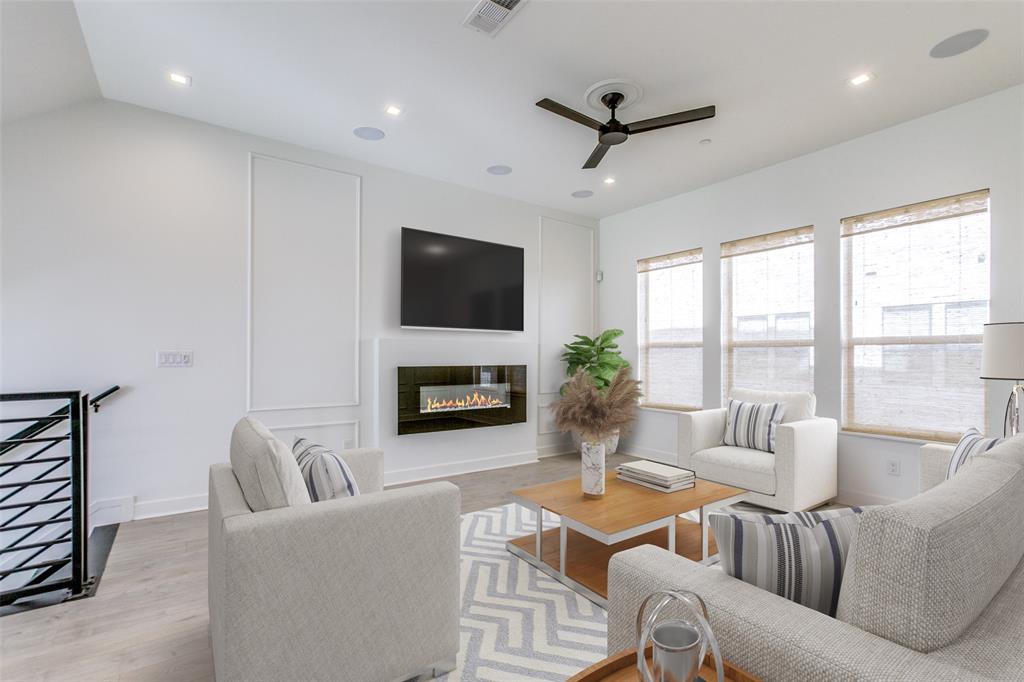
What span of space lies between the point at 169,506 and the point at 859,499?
4896mm

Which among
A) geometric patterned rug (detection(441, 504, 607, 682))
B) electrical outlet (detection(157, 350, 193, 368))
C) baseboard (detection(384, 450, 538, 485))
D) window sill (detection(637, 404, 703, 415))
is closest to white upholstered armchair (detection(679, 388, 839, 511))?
window sill (detection(637, 404, 703, 415))

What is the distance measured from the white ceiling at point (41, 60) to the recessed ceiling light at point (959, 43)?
171 inches

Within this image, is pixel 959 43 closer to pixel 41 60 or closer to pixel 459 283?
pixel 459 283

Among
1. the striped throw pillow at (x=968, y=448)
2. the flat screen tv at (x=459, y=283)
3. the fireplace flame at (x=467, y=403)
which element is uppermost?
the flat screen tv at (x=459, y=283)

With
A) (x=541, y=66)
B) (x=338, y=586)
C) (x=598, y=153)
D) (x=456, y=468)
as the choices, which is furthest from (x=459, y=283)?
(x=338, y=586)

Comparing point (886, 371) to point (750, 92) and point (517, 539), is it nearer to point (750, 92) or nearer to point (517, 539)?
point (750, 92)

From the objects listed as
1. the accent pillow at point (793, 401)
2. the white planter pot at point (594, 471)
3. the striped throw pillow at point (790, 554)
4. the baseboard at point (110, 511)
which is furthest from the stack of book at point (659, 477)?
the baseboard at point (110, 511)

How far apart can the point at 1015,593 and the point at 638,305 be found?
14.8 feet

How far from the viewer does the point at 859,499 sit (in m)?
3.57

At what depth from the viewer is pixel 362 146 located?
150 inches

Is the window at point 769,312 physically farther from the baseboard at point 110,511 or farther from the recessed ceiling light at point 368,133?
the baseboard at point 110,511

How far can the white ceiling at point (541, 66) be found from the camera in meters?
2.31

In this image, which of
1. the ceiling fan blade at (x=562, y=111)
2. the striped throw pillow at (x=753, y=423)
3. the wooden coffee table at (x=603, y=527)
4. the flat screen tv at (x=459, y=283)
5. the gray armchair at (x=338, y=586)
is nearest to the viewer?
the gray armchair at (x=338, y=586)

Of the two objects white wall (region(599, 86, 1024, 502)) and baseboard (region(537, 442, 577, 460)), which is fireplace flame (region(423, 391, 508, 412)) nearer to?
baseboard (region(537, 442, 577, 460))
